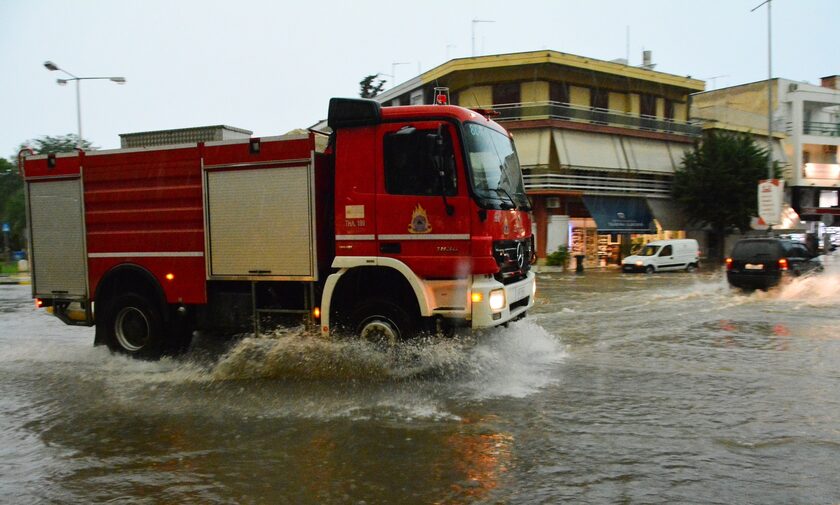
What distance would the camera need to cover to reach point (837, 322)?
11578mm

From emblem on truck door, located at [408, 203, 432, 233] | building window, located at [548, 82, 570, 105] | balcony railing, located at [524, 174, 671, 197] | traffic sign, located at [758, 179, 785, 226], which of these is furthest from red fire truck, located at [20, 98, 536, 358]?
building window, located at [548, 82, 570, 105]

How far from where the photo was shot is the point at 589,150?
32375 millimetres

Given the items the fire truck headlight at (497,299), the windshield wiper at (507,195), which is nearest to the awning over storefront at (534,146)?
the windshield wiper at (507,195)

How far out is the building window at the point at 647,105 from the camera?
35.7m

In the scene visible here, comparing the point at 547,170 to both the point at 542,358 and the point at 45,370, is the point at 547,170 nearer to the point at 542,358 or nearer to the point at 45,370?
the point at 542,358

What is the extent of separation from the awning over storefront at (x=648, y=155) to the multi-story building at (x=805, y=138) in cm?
1121

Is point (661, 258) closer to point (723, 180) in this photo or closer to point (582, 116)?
point (723, 180)

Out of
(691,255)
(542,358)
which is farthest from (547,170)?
(542,358)

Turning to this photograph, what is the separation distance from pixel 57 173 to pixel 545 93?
27.2 metres

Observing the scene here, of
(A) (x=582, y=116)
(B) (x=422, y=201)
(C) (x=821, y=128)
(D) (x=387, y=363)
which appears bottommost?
(D) (x=387, y=363)

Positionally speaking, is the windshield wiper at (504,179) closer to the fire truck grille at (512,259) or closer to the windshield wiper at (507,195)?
the windshield wiper at (507,195)

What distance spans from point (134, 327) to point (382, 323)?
364cm

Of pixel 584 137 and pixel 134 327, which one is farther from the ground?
pixel 584 137

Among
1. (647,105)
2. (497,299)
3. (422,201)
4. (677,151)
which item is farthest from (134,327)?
(677,151)
